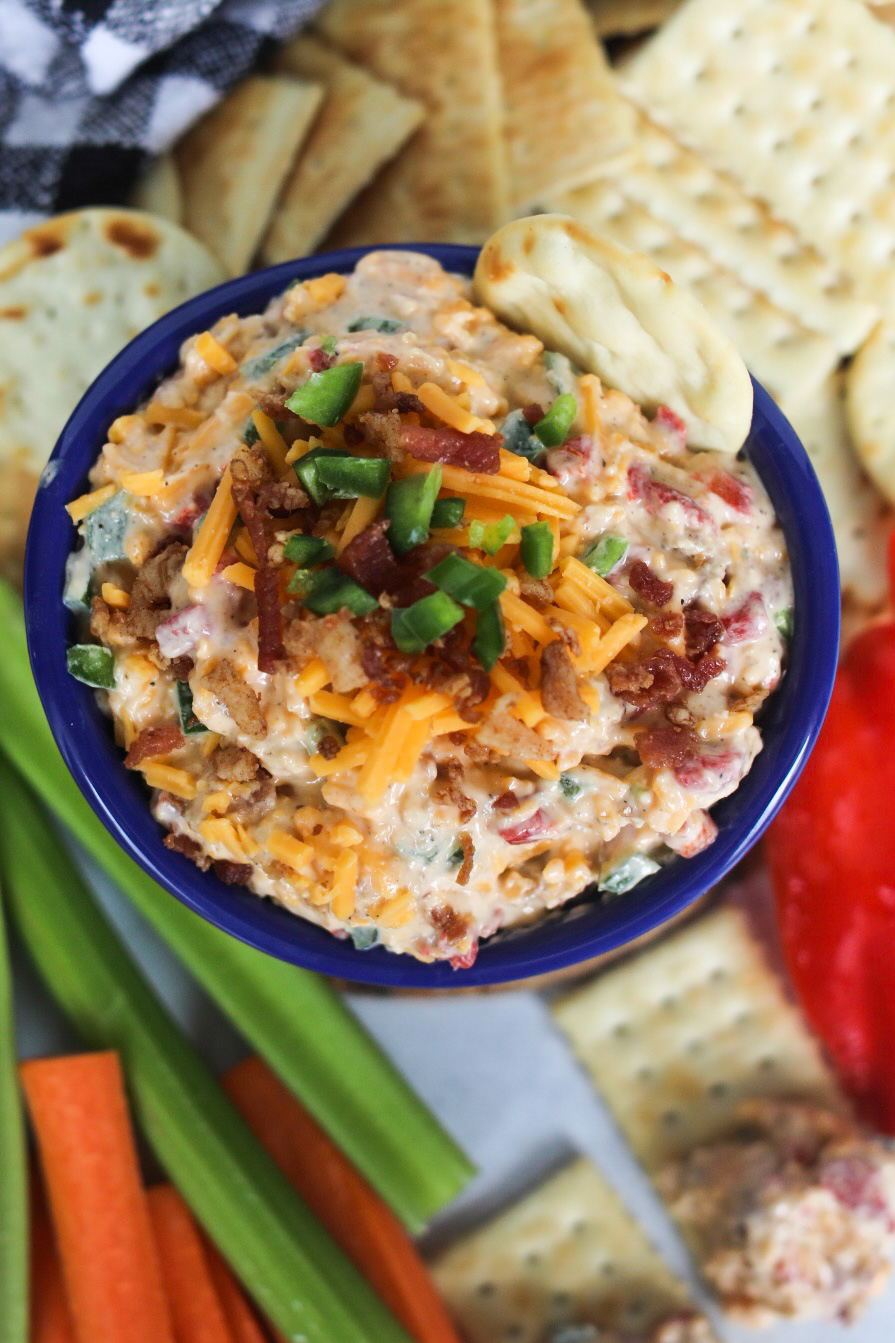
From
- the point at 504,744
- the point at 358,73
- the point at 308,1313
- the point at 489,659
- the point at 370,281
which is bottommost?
the point at 308,1313

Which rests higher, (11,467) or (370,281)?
(370,281)

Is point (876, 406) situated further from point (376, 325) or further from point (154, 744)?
point (154, 744)

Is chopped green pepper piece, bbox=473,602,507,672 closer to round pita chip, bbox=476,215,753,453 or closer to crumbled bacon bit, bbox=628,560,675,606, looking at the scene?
crumbled bacon bit, bbox=628,560,675,606

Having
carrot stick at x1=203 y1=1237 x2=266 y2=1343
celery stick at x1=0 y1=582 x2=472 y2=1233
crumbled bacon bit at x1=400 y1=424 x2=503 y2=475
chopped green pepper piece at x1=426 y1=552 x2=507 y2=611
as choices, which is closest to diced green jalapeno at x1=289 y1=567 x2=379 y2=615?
chopped green pepper piece at x1=426 y1=552 x2=507 y2=611

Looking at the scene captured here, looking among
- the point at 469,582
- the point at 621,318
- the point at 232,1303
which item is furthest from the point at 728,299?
the point at 232,1303

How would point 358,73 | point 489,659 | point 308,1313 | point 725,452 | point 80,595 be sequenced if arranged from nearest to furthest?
point 489,659 < point 80,595 < point 725,452 < point 308,1313 < point 358,73

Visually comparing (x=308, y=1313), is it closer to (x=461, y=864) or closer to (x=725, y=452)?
(x=461, y=864)

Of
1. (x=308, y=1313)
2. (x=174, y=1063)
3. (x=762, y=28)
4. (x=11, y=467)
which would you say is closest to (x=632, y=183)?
(x=762, y=28)

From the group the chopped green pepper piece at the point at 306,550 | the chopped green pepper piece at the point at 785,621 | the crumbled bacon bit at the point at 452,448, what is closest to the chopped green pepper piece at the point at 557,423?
the crumbled bacon bit at the point at 452,448

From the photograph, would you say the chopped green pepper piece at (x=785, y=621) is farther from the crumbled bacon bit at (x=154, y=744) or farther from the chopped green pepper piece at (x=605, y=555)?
the crumbled bacon bit at (x=154, y=744)
